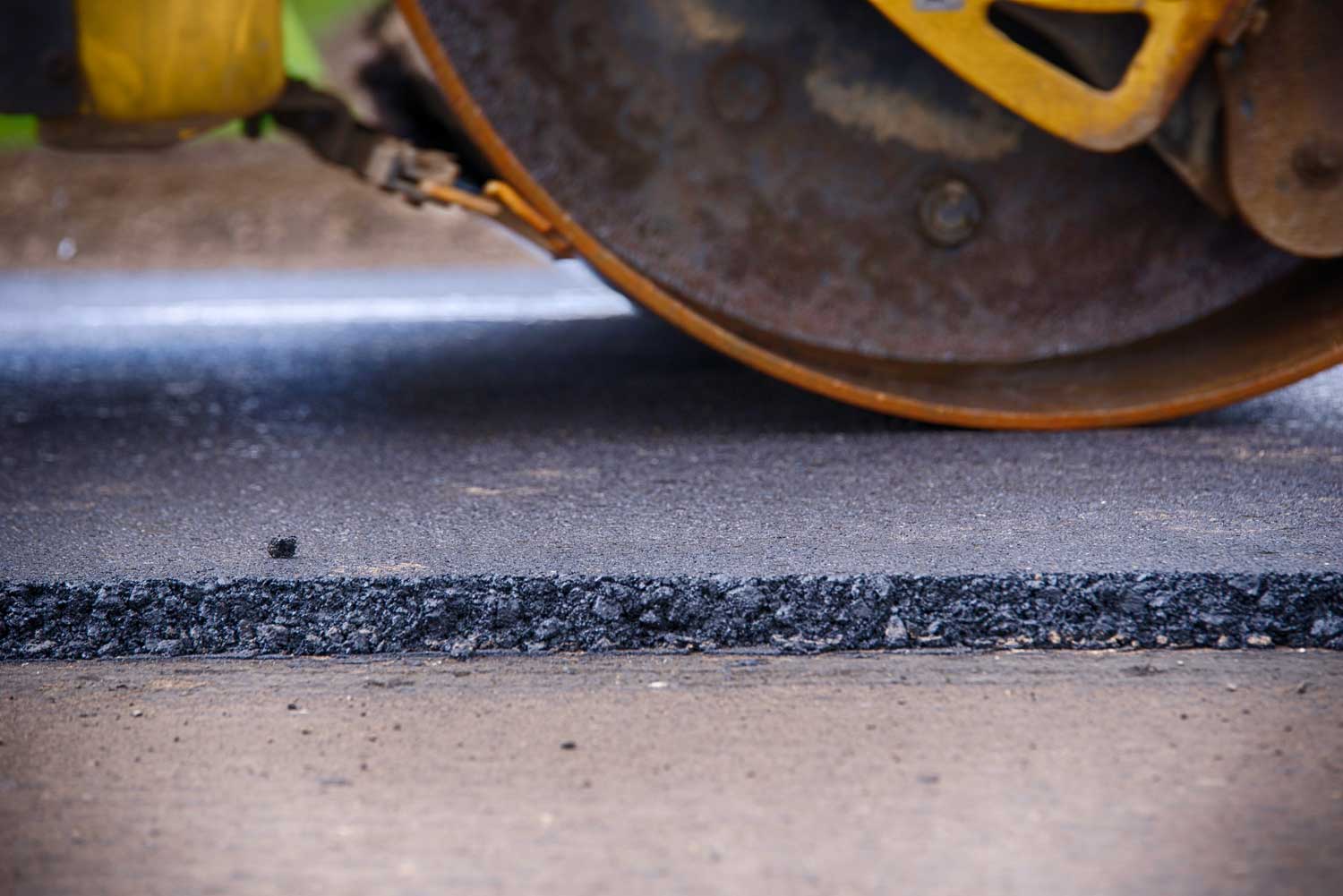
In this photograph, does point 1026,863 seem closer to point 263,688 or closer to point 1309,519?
point 263,688

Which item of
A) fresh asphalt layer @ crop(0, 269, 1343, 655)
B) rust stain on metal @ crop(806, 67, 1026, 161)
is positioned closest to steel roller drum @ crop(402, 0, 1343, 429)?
rust stain on metal @ crop(806, 67, 1026, 161)

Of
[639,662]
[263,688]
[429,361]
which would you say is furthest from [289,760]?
[429,361]

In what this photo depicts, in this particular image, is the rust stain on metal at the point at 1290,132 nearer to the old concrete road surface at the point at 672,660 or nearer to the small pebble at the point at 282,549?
the old concrete road surface at the point at 672,660

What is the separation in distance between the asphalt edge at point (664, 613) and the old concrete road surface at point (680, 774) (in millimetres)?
38

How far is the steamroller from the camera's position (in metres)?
2.50

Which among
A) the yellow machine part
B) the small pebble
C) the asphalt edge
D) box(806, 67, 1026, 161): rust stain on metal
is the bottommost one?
the small pebble

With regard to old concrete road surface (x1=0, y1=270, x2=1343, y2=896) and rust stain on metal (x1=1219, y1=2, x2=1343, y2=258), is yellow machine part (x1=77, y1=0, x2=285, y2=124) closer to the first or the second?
old concrete road surface (x1=0, y1=270, x2=1343, y2=896)

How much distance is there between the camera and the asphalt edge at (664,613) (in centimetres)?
177

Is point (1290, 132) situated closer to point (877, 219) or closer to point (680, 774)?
point (877, 219)

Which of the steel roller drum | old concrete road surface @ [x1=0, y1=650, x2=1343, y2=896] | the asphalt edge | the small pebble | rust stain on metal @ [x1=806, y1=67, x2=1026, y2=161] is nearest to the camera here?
old concrete road surface @ [x1=0, y1=650, x2=1343, y2=896]

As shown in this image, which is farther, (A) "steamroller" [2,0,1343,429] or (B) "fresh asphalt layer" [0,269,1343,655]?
(A) "steamroller" [2,0,1343,429]

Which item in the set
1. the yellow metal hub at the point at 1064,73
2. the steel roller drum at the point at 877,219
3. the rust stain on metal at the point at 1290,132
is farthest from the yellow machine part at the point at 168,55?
the rust stain on metal at the point at 1290,132

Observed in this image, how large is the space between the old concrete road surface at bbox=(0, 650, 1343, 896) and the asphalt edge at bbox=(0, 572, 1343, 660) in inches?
1.5

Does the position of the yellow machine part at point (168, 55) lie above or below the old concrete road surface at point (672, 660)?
above
